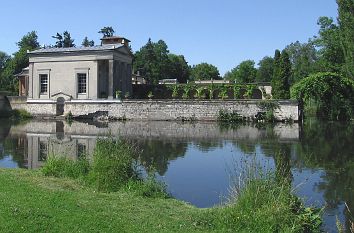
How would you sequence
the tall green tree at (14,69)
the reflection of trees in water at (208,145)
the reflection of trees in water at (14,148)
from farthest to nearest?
the tall green tree at (14,69) → the reflection of trees in water at (208,145) → the reflection of trees in water at (14,148)

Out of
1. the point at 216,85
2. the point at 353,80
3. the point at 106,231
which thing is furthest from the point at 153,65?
the point at 106,231

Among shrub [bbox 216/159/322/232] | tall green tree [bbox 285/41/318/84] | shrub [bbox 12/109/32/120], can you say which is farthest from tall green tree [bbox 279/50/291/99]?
shrub [bbox 216/159/322/232]

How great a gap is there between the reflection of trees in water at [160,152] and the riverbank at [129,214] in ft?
16.1

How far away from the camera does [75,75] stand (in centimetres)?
4391

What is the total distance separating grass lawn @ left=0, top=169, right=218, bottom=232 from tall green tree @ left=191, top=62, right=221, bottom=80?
91.9m

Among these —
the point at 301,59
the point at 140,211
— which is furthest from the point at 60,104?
the point at 301,59

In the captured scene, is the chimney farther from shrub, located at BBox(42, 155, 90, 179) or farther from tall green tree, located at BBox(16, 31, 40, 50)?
shrub, located at BBox(42, 155, 90, 179)

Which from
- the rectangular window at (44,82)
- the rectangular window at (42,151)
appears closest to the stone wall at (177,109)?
the rectangular window at (44,82)

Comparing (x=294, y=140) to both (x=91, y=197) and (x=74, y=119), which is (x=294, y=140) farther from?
(x=74, y=119)

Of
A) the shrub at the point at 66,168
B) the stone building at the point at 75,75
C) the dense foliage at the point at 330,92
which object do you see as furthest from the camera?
the stone building at the point at 75,75

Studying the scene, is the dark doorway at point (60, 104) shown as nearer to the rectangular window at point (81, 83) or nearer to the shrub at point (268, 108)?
the rectangular window at point (81, 83)

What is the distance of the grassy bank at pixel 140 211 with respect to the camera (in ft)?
20.9

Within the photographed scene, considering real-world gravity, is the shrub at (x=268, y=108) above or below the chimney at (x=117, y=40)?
below

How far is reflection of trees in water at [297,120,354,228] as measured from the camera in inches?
394
